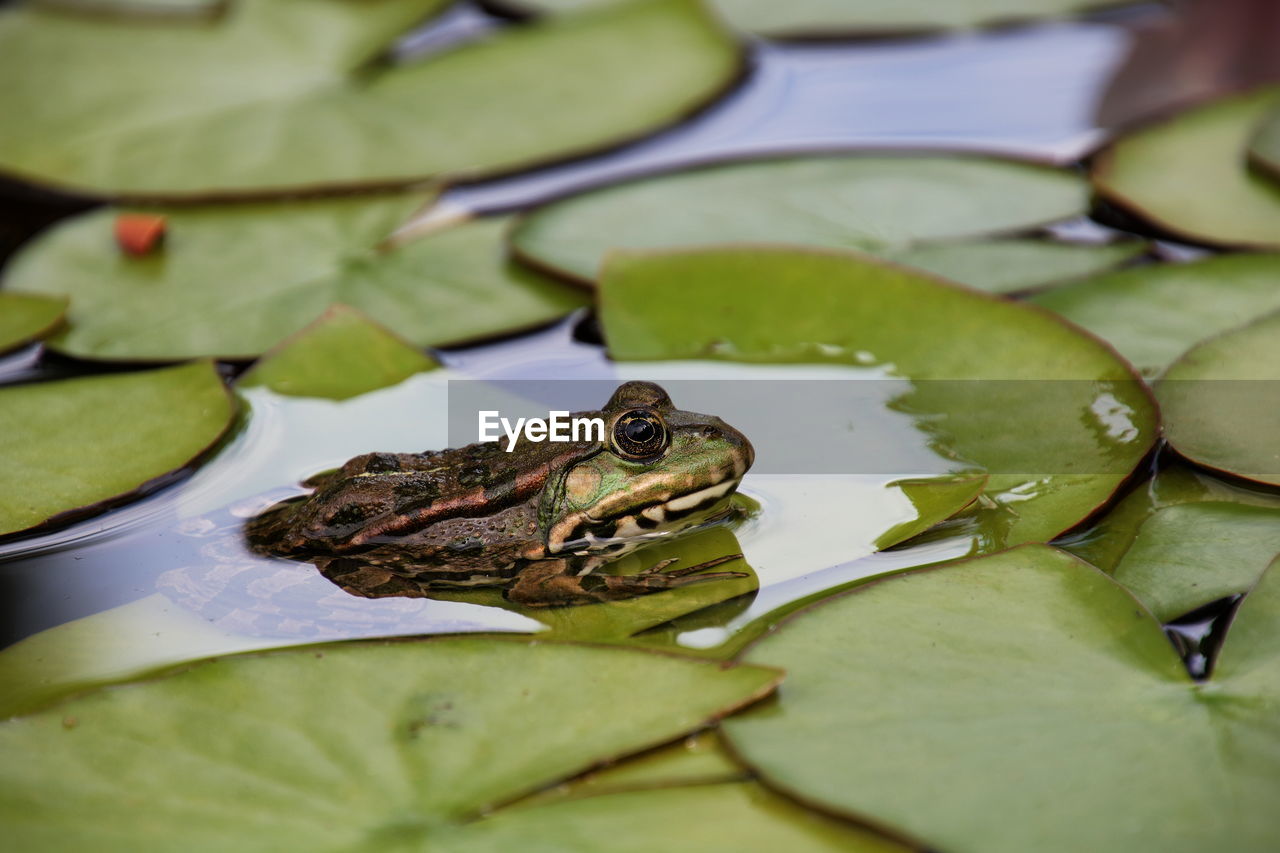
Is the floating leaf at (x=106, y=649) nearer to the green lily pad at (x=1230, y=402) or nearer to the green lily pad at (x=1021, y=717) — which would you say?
the green lily pad at (x=1021, y=717)

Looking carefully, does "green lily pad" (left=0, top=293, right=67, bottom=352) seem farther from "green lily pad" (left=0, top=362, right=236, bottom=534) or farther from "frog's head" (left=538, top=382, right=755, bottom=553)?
"frog's head" (left=538, top=382, right=755, bottom=553)

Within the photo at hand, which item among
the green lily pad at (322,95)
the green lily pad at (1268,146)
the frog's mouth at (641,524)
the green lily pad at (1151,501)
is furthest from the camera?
the green lily pad at (322,95)

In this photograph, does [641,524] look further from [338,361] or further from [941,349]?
[338,361]

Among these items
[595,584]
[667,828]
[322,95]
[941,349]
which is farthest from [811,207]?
[667,828]

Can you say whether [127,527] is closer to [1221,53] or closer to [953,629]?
[953,629]

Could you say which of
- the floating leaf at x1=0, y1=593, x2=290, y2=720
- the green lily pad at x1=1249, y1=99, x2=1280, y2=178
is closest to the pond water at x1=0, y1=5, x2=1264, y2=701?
the floating leaf at x1=0, y1=593, x2=290, y2=720

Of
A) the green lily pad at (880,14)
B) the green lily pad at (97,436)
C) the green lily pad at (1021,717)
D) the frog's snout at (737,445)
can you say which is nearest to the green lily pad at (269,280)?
the green lily pad at (97,436)
